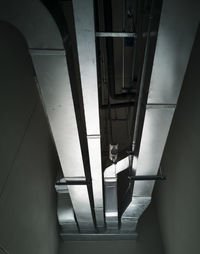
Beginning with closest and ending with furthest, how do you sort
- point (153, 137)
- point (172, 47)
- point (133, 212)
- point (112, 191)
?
point (172, 47), point (153, 137), point (112, 191), point (133, 212)

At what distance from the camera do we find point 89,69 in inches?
34.1

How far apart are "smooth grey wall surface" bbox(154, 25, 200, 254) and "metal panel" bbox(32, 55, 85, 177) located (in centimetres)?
80

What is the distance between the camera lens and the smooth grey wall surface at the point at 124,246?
234 cm

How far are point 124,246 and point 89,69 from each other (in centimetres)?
232

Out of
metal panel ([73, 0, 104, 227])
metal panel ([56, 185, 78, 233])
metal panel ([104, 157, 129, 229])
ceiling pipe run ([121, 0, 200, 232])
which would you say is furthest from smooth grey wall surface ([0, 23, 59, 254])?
ceiling pipe run ([121, 0, 200, 232])

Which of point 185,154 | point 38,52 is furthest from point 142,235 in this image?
point 38,52

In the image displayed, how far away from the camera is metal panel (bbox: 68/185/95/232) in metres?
1.64

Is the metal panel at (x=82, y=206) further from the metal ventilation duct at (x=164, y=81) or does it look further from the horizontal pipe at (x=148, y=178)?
the horizontal pipe at (x=148, y=178)

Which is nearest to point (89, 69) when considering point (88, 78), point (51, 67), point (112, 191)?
point (88, 78)

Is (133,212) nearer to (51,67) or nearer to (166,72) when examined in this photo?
(166,72)

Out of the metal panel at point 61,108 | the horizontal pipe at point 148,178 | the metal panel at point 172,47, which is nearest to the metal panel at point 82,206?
the metal panel at point 61,108

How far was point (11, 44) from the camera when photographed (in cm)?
125

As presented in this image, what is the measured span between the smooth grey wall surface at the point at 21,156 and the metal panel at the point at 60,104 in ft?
0.99

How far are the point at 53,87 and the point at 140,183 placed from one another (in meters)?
1.13
